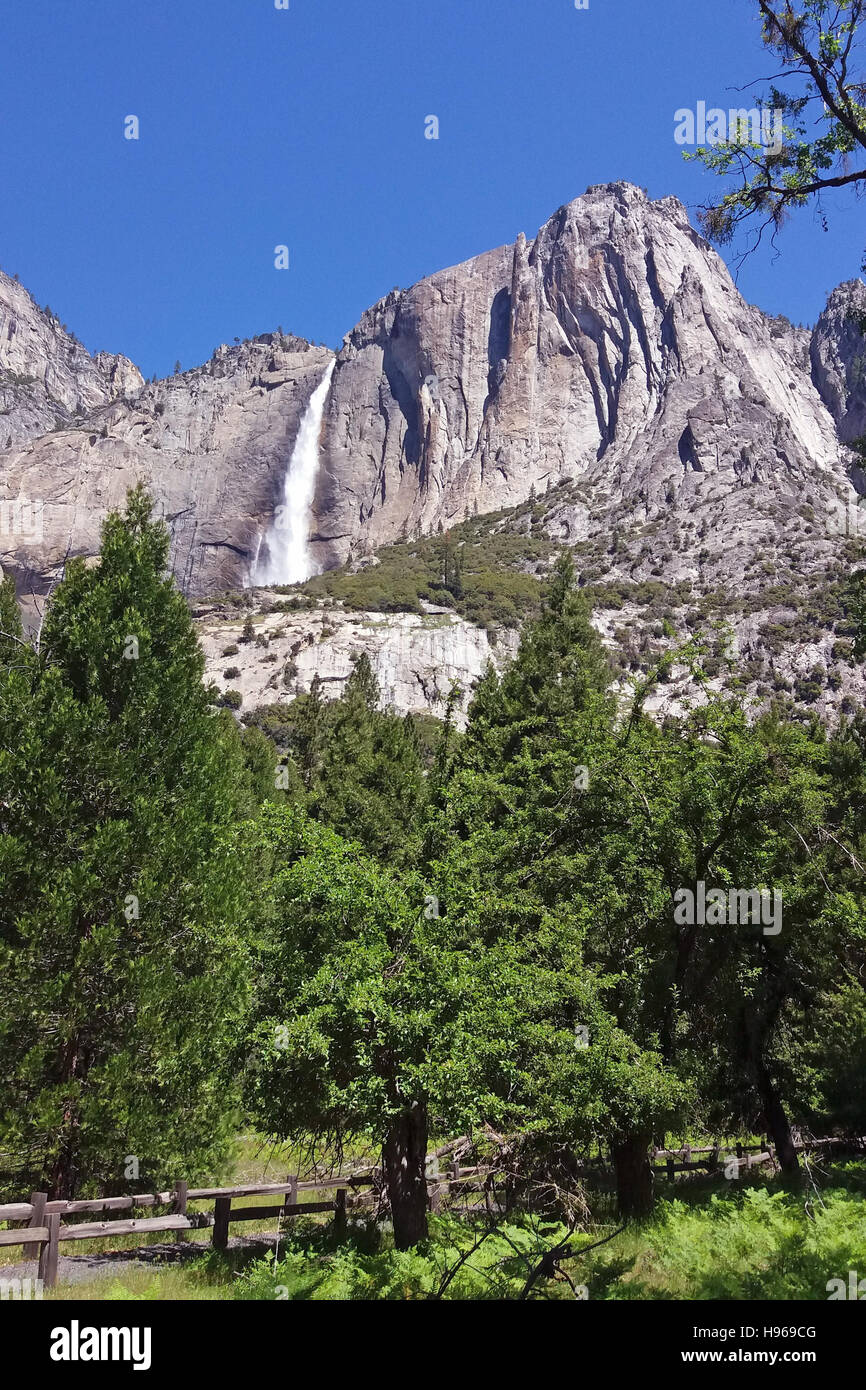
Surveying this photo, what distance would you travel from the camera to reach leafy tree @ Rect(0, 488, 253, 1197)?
1180 centimetres

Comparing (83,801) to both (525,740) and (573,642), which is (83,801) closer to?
(525,740)

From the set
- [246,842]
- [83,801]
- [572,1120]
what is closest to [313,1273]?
[572,1120]

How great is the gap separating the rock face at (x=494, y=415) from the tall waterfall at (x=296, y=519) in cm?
222

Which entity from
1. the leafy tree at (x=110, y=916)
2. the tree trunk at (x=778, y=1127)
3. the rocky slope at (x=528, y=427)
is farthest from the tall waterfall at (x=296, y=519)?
the tree trunk at (x=778, y=1127)

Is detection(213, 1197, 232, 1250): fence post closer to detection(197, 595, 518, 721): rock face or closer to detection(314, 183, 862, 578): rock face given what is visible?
detection(197, 595, 518, 721): rock face

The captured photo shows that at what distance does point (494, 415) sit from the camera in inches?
6476

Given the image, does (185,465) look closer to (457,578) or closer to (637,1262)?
(457,578)

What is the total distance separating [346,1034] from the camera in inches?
358

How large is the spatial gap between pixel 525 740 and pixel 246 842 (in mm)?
7889

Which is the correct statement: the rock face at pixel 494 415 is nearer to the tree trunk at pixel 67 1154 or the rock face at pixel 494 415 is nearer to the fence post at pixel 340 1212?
the fence post at pixel 340 1212

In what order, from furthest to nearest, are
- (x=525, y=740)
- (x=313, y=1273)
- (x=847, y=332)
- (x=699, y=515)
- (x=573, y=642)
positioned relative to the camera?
(x=847, y=332)
(x=699, y=515)
(x=573, y=642)
(x=525, y=740)
(x=313, y=1273)

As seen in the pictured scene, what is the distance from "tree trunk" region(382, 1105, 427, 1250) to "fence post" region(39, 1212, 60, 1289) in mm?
3710

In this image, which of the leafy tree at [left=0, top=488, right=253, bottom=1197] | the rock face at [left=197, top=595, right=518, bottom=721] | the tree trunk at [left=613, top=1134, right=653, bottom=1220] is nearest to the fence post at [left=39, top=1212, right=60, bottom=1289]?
the leafy tree at [left=0, top=488, right=253, bottom=1197]

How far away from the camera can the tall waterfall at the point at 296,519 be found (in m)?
164
